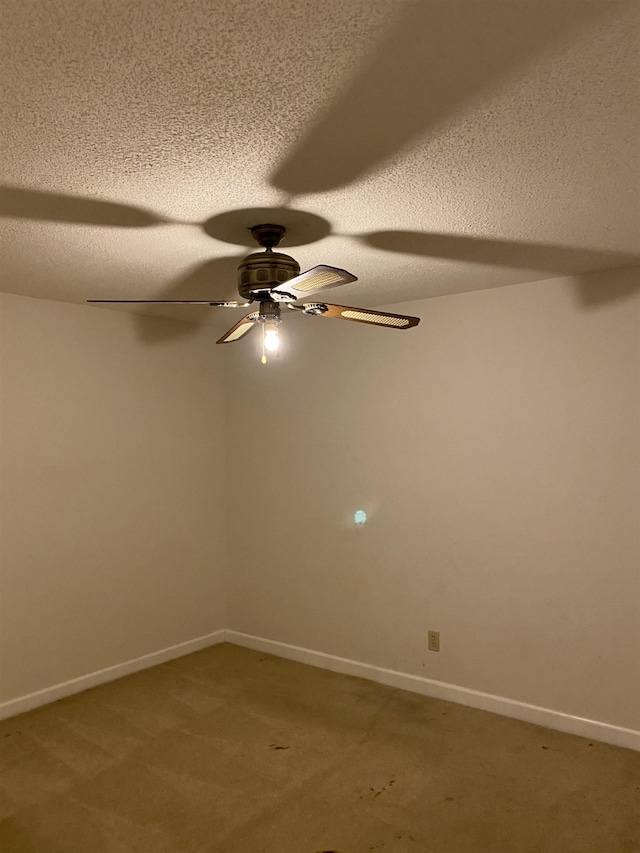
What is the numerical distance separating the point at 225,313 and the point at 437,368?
1403 mm

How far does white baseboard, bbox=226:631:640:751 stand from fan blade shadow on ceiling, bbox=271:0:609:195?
2.85 meters

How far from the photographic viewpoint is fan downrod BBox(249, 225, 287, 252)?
237 centimetres

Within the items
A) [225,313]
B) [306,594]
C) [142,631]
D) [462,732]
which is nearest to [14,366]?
[225,313]

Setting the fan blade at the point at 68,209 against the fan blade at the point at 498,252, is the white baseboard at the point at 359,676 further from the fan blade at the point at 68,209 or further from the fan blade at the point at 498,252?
the fan blade at the point at 68,209

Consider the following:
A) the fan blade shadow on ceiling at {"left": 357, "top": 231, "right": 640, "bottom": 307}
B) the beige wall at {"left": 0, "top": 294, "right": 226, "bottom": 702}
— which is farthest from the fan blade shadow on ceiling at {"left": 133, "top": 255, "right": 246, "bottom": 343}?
the fan blade shadow on ceiling at {"left": 357, "top": 231, "right": 640, "bottom": 307}

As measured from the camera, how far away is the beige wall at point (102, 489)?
3.48m

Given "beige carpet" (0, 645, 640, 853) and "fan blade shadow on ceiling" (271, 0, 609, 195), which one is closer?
"fan blade shadow on ceiling" (271, 0, 609, 195)

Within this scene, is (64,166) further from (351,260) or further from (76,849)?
(76,849)

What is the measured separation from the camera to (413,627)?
3.70 m

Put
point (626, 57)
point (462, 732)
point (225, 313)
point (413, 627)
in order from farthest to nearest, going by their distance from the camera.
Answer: point (225, 313)
point (413, 627)
point (462, 732)
point (626, 57)

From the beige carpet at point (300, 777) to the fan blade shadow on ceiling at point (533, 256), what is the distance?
2.23 meters

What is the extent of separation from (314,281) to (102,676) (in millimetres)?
3003

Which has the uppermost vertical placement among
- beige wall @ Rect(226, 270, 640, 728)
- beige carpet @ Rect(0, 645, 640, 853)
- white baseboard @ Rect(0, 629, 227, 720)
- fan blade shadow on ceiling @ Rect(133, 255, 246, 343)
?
fan blade shadow on ceiling @ Rect(133, 255, 246, 343)

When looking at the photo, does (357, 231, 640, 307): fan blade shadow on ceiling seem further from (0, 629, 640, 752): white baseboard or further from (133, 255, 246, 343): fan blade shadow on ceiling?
(0, 629, 640, 752): white baseboard
